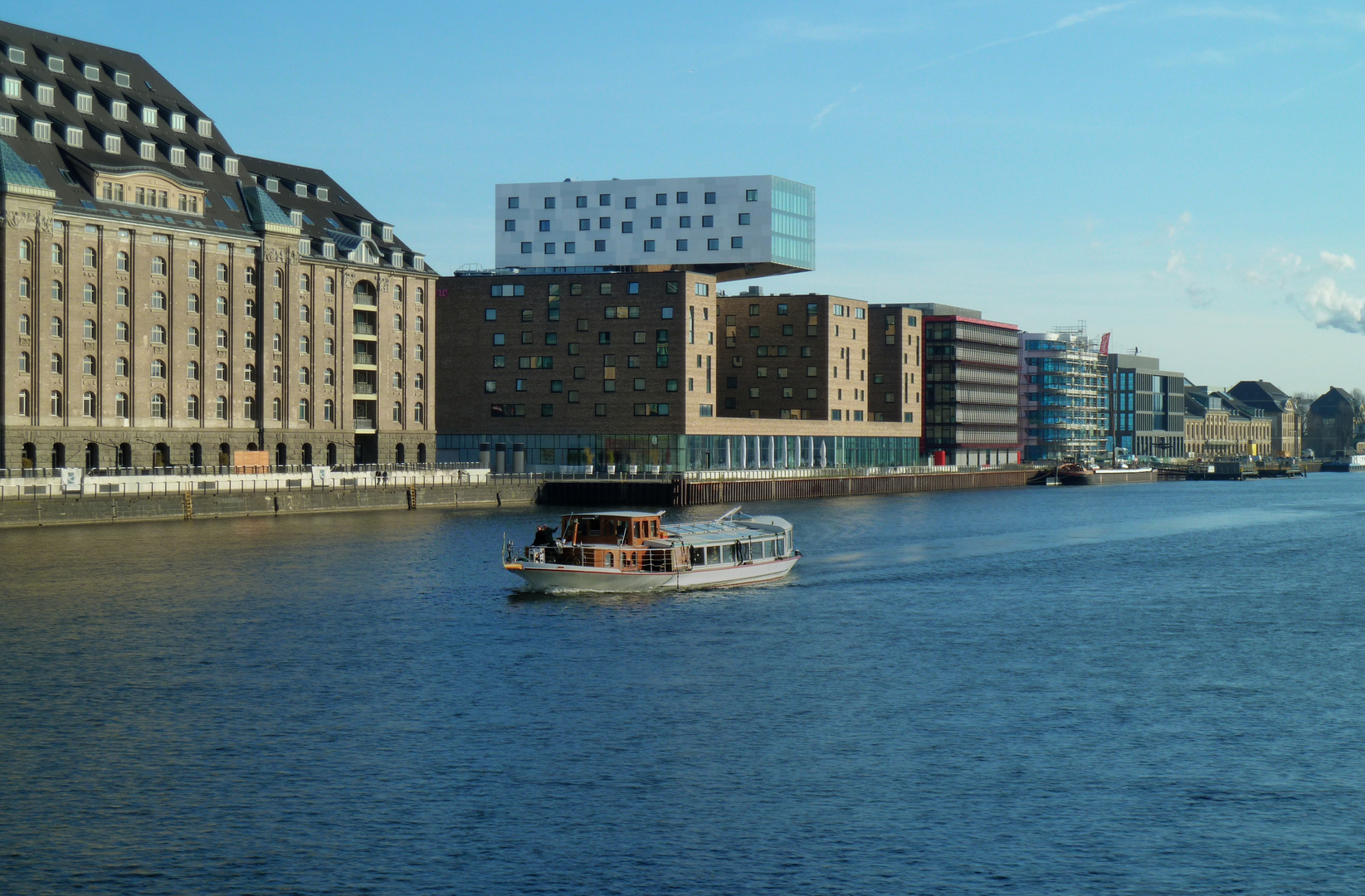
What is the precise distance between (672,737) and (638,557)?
106 ft

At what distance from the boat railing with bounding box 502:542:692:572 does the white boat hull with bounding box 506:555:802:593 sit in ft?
1.42

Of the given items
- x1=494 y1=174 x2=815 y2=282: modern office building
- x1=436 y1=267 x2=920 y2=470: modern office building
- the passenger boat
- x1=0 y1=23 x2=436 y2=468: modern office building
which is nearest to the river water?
the passenger boat

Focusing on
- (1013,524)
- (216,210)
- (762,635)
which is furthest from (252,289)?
(762,635)

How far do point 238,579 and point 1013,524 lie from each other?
7373 centimetres

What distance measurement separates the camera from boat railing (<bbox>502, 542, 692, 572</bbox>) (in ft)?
229

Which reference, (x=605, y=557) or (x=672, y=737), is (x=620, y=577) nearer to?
(x=605, y=557)

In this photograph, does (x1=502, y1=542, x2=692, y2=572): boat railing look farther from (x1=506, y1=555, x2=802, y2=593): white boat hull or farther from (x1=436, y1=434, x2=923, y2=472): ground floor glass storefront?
(x1=436, y1=434, x2=923, y2=472): ground floor glass storefront

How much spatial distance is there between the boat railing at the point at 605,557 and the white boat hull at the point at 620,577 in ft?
1.42

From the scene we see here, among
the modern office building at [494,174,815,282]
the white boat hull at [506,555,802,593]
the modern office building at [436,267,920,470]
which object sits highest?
the modern office building at [494,174,815,282]

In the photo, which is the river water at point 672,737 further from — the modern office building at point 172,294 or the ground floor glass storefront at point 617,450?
the ground floor glass storefront at point 617,450

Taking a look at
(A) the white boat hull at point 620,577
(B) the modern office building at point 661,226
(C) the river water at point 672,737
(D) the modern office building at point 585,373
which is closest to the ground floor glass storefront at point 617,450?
(D) the modern office building at point 585,373

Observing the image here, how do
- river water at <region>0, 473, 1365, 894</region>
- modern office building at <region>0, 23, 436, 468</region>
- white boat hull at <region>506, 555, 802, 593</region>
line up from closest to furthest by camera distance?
river water at <region>0, 473, 1365, 894</region> → white boat hull at <region>506, 555, 802, 593</region> → modern office building at <region>0, 23, 436, 468</region>

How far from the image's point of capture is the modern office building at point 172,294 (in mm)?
119375

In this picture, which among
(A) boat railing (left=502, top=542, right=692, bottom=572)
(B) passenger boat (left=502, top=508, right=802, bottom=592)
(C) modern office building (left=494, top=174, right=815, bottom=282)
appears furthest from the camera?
(C) modern office building (left=494, top=174, right=815, bottom=282)
